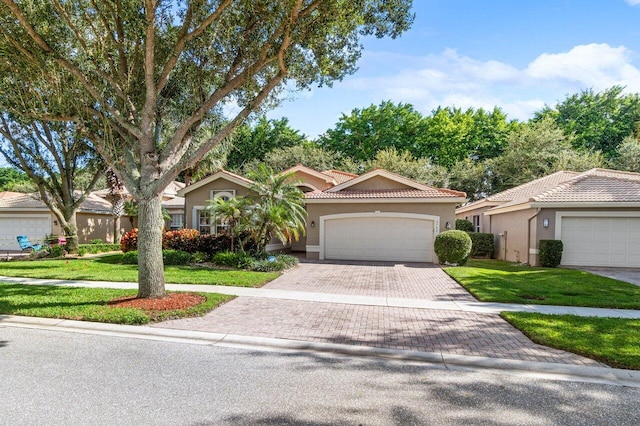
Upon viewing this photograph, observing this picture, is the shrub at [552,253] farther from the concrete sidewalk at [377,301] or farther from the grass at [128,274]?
the grass at [128,274]

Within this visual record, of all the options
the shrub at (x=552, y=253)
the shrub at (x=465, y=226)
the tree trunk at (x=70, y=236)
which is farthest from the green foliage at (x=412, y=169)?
the tree trunk at (x=70, y=236)

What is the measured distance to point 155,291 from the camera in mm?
8203

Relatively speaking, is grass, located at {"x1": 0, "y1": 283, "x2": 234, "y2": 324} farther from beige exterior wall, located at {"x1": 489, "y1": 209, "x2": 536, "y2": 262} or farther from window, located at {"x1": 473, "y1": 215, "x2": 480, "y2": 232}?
window, located at {"x1": 473, "y1": 215, "x2": 480, "y2": 232}

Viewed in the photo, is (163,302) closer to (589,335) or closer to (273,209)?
(273,209)

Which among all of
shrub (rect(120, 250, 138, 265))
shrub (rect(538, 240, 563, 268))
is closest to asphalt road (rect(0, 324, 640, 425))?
shrub (rect(120, 250, 138, 265))

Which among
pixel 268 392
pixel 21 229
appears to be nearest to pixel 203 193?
pixel 21 229

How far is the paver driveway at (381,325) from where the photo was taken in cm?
561

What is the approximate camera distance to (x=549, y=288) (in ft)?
33.3

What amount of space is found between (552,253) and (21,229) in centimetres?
3047

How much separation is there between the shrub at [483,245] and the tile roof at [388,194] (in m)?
4.95

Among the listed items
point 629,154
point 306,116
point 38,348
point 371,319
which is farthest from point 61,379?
point 629,154

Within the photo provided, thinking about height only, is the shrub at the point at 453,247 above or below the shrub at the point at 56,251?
above

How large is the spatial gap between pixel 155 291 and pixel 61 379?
3.83 metres

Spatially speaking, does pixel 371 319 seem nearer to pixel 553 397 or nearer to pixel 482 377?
pixel 482 377
